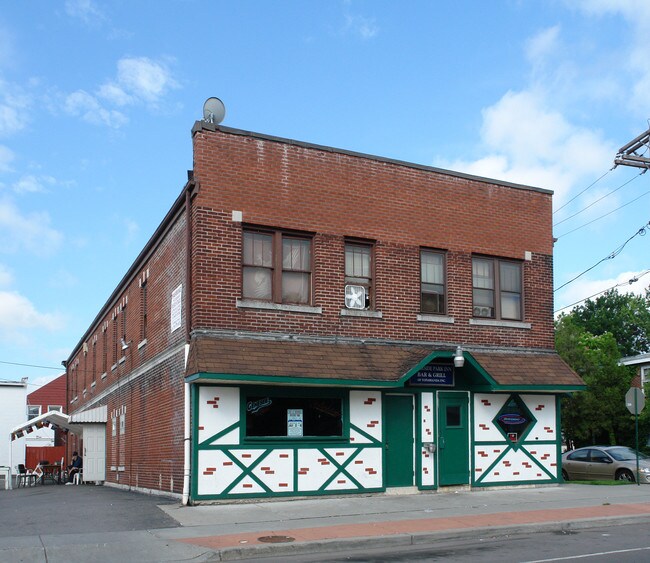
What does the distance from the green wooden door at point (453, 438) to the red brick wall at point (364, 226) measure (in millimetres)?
1577

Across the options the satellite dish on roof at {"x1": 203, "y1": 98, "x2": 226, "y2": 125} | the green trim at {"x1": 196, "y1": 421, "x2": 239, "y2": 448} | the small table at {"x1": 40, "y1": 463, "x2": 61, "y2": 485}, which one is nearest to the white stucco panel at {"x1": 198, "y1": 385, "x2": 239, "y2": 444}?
the green trim at {"x1": 196, "y1": 421, "x2": 239, "y2": 448}

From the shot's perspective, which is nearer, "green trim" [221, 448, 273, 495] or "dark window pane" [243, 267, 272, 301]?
"green trim" [221, 448, 273, 495]

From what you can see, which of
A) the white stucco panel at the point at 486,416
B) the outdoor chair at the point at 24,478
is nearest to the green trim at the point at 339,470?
the white stucco panel at the point at 486,416

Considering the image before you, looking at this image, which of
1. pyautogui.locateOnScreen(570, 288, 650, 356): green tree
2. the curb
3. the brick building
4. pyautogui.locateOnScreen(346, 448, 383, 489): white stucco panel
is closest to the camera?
the curb

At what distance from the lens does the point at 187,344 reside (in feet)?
55.9

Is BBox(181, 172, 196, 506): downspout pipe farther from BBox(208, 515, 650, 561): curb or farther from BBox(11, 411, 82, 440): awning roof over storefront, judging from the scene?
BBox(11, 411, 82, 440): awning roof over storefront

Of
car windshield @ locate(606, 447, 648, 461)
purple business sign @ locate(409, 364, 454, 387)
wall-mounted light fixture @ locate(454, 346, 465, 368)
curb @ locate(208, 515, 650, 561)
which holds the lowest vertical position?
car windshield @ locate(606, 447, 648, 461)

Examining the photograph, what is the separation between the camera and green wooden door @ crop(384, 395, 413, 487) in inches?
715

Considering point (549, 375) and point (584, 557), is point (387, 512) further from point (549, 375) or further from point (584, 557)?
point (549, 375)

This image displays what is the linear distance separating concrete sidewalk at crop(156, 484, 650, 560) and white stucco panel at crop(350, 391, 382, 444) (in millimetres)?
1321

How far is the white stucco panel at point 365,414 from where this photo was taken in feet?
58.0

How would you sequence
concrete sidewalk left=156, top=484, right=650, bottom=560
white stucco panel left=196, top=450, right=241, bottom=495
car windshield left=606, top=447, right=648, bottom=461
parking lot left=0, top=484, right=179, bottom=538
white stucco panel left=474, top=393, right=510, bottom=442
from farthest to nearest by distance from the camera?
car windshield left=606, top=447, right=648, bottom=461 < white stucco panel left=474, top=393, right=510, bottom=442 < white stucco panel left=196, top=450, right=241, bottom=495 < parking lot left=0, top=484, right=179, bottom=538 < concrete sidewalk left=156, top=484, right=650, bottom=560

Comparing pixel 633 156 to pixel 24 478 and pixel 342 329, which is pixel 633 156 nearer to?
pixel 342 329

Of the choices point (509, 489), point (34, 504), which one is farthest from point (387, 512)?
point (34, 504)
